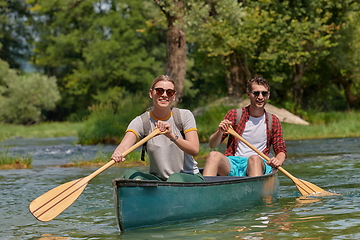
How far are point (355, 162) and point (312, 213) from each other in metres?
5.39

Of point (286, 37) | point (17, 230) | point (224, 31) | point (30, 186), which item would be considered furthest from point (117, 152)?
point (286, 37)

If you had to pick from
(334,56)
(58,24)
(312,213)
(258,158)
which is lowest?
(312,213)

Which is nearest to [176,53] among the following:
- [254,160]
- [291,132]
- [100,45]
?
[291,132]

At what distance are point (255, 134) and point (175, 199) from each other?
1785 mm

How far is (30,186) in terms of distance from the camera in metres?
9.14

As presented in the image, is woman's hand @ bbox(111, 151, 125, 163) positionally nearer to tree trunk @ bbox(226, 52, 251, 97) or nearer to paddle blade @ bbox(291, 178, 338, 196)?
paddle blade @ bbox(291, 178, 338, 196)

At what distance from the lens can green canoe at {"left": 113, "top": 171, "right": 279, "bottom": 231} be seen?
5.22 m

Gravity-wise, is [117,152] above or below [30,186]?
above

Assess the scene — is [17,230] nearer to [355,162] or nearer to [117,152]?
[117,152]

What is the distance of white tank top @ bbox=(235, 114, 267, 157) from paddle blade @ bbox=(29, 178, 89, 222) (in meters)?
2.15

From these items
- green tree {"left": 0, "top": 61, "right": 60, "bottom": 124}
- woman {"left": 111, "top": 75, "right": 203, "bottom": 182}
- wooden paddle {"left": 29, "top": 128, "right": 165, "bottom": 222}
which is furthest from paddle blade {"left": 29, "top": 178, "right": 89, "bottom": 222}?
green tree {"left": 0, "top": 61, "right": 60, "bottom": 124}

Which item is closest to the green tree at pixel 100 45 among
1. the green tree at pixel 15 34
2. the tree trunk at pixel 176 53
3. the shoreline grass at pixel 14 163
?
the green tree at pixel 15 34

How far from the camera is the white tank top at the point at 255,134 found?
6.89 metres

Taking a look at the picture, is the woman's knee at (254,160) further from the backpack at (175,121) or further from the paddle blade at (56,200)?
the paddle blade at (56,200)
